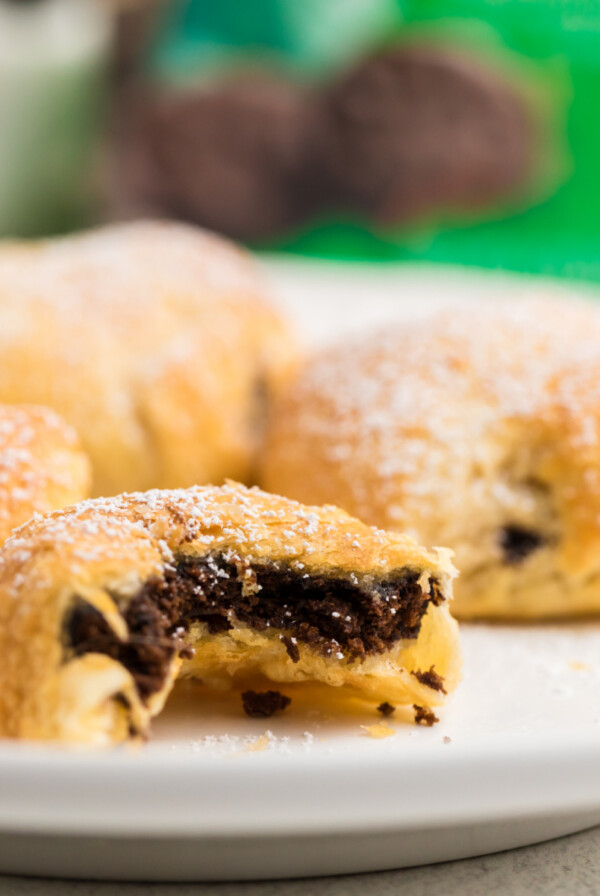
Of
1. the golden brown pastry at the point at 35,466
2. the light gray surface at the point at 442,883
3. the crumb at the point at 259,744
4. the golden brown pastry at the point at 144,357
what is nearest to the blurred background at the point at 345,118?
the golden brown pastry at the point at 144,357

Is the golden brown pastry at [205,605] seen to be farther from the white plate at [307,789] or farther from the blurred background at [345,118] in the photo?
the blurred background at [345,118]

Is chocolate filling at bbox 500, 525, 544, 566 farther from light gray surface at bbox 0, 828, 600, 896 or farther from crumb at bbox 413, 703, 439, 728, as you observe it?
light gray surface at bbox 0, 828, 600, 896

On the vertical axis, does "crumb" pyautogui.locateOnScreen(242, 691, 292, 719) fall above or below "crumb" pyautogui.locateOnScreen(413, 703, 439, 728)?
below

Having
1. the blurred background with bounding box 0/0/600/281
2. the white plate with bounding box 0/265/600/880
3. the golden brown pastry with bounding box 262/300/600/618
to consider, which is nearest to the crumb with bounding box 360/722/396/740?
the white plate with bounding box 0/265/600/880

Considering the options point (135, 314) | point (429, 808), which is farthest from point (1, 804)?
point (135, 314)

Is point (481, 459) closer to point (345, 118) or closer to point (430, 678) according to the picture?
point (430, 678)

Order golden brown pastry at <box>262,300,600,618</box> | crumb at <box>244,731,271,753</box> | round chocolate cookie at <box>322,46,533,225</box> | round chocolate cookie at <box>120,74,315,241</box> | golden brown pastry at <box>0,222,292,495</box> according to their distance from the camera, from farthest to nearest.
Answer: round chocolate cookie at <box>120,74,315,241</box> < round chocolate cookie at <box>322,46,533,225</box> < golden brown pastry at <box>0,222,292,495</box> < golden brown pastry at <box>262,300,600,618</box> < crumb at <box>244,731,271,753</box>

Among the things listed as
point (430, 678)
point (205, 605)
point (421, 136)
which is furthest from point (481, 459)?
point (421, 136)

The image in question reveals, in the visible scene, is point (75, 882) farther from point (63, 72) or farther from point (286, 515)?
point (63, 72)
